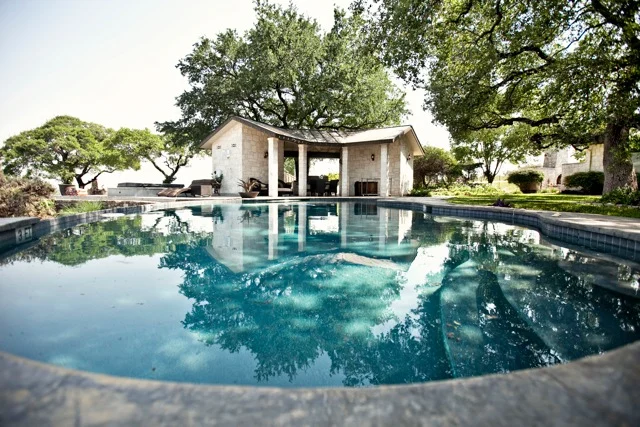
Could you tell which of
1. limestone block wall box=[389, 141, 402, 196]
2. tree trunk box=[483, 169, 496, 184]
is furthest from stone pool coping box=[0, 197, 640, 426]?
tree trunk box=[483, 169, 496, 184]

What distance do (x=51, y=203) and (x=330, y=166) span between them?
36.6 metres

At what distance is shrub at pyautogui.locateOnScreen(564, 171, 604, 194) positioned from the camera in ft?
65.3

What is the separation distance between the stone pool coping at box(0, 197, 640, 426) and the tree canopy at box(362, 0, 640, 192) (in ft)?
33.9

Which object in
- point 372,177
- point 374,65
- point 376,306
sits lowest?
point 376,306

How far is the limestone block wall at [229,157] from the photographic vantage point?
19484 mm

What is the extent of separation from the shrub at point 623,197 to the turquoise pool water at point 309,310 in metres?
6.71

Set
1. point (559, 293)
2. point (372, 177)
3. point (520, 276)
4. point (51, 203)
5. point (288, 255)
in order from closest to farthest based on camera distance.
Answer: point (559, 293)
point (520, 276)
point (288, 255)
point (51, 203)
point (372, 177)

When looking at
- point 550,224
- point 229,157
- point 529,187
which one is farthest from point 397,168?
point 550,224

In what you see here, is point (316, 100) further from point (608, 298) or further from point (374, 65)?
point (608, 298)

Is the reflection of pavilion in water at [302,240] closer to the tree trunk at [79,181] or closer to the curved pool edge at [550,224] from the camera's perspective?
the curved pool edge at [550,224]

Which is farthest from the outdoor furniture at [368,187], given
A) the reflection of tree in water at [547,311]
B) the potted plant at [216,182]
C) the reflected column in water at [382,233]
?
the reflection of tree in water at [547,311]

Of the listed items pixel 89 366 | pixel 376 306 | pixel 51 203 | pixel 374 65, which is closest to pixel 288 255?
pixel 376 306

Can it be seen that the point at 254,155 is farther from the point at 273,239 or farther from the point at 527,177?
the point at 527,177

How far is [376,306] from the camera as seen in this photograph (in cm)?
333
